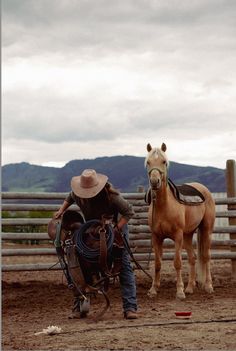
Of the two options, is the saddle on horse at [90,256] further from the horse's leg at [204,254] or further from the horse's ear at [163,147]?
the horse's leg at [204,254]

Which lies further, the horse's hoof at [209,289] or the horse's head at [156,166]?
the horse's hoof at [209,289]

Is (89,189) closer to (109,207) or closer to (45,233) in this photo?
(109,207)

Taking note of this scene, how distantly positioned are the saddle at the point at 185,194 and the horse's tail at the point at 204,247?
19.5 inches

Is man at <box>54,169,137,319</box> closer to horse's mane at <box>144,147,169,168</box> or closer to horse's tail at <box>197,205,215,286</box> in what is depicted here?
horse's mane at <box>144,147,169,168</box>

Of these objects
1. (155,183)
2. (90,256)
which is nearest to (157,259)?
(155,183)

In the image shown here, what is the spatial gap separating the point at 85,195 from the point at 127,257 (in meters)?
0.93

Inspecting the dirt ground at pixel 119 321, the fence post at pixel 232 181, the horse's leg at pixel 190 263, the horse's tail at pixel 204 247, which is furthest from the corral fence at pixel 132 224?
the horse's tail at pixel 204 247

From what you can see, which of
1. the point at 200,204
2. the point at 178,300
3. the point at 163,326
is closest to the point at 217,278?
the point at 200,204

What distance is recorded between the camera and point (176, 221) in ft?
32.8

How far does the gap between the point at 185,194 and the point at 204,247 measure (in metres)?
1.08

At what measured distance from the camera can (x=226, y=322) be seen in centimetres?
724

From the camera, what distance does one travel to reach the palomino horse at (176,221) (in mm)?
9430

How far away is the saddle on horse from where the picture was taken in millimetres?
7777

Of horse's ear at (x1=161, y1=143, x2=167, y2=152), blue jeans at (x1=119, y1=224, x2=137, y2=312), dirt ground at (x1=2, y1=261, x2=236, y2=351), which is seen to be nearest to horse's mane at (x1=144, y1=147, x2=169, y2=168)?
horse's ear at (x1=161, y1=143, x2=167, y2=152)
